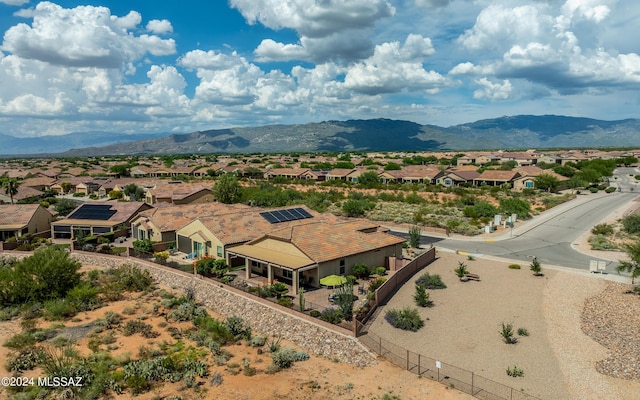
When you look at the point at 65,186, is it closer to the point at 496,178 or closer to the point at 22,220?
the point at 22,220

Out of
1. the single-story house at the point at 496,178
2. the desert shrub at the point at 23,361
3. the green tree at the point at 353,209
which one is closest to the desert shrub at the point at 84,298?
the desert shrub at the point at 23,361

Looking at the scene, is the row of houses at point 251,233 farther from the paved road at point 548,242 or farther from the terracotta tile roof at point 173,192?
the terracotta tile roof at point 173,192

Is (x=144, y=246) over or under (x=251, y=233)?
under

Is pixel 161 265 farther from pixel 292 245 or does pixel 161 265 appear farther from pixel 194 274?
pixel 292 245

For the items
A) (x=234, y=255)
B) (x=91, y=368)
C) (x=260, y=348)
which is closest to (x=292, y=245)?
(x=234, y=255)

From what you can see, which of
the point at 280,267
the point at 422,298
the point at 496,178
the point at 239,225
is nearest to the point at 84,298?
the point at 239,225

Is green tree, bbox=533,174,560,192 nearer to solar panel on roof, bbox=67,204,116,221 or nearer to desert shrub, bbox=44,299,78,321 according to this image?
solar panel on roof, bbox=67,204,116,221
